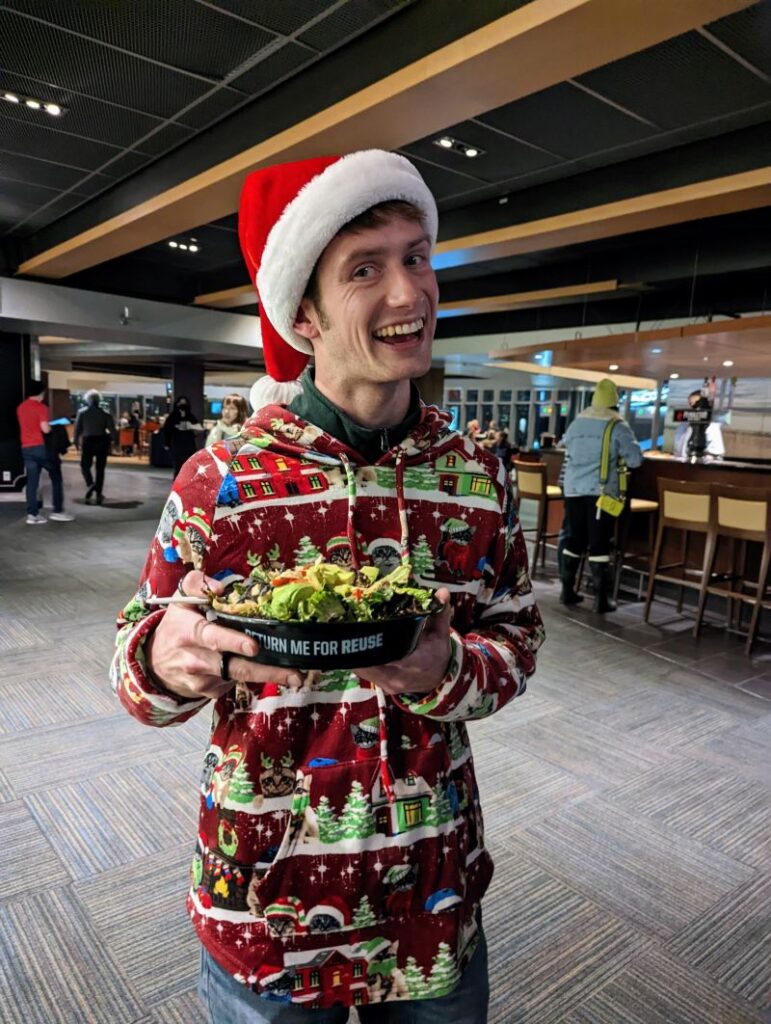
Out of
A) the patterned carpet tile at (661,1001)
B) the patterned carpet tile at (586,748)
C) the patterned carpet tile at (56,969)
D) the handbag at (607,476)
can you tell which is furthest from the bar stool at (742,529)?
the patterned carpet tile at (56,969)

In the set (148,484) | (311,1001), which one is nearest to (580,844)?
(311,1001)

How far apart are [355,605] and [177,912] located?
1.74 m

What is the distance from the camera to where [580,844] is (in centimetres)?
222

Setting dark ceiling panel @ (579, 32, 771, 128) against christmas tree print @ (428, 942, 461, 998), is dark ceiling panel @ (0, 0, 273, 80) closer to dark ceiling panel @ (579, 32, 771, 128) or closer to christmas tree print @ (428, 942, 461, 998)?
dark ceiling panel @ (579, 32, 771, 128)

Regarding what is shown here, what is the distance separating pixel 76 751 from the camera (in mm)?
2707

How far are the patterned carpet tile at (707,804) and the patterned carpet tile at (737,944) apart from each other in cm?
22

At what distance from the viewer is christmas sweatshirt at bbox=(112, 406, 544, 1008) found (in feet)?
2.43

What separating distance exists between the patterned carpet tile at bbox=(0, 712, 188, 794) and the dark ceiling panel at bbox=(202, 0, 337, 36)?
3.24 metres

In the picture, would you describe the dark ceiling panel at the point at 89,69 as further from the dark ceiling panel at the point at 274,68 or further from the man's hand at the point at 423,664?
the man's hand at the point at 423,664

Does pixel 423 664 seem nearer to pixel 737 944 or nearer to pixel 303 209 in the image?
pixel 303 209

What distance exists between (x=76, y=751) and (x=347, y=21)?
344 centimetres

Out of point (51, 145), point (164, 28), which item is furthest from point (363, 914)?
point (51, 145)

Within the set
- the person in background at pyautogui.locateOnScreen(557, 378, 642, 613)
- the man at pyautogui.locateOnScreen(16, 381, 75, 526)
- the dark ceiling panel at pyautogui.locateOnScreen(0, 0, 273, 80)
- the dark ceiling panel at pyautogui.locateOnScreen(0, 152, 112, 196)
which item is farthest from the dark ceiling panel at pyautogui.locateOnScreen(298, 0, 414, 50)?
the man at pyautogui.locateOnScreen(16, 381, 75, 526)

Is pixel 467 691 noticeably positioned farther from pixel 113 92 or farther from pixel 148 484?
pixel 148 484
